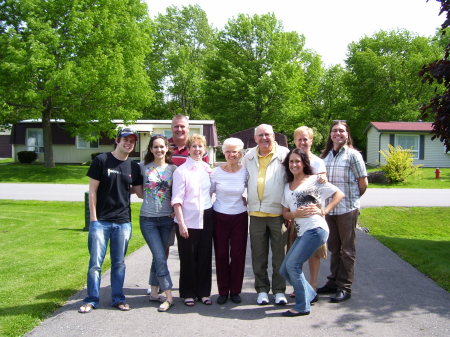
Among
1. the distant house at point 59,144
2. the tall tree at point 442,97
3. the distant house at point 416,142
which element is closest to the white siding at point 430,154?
the distant house at point 416,142

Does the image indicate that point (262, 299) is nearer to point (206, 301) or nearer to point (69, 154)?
point (206, 301)

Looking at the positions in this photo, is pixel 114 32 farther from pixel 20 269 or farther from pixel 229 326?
pixel 229 326

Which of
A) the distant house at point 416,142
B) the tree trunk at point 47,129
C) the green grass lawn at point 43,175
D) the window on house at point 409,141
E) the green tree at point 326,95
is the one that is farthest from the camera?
the green tree at point 326,95

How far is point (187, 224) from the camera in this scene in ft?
16.5

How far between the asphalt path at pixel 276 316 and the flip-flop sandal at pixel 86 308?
0.24ft

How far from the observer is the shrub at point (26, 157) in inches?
1261

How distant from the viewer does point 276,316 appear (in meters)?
4.64

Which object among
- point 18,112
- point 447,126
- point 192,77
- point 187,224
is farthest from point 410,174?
point 192,77

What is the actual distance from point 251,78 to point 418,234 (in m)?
32.6

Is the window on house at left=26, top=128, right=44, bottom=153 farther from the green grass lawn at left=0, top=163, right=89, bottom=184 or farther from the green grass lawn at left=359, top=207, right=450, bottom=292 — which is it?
the green grass lawn at left=359, top=207, right=450, bottom=292

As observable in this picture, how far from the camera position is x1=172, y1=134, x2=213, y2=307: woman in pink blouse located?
497cm

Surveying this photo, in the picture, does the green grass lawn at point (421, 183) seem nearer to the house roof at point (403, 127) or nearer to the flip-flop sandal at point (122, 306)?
the house roof at point (403, 127)

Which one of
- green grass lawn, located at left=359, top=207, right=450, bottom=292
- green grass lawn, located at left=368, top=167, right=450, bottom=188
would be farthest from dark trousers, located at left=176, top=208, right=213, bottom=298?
green grass lawn, located at left=368, top=167, right=450, bottom=188

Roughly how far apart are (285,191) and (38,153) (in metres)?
32.7
